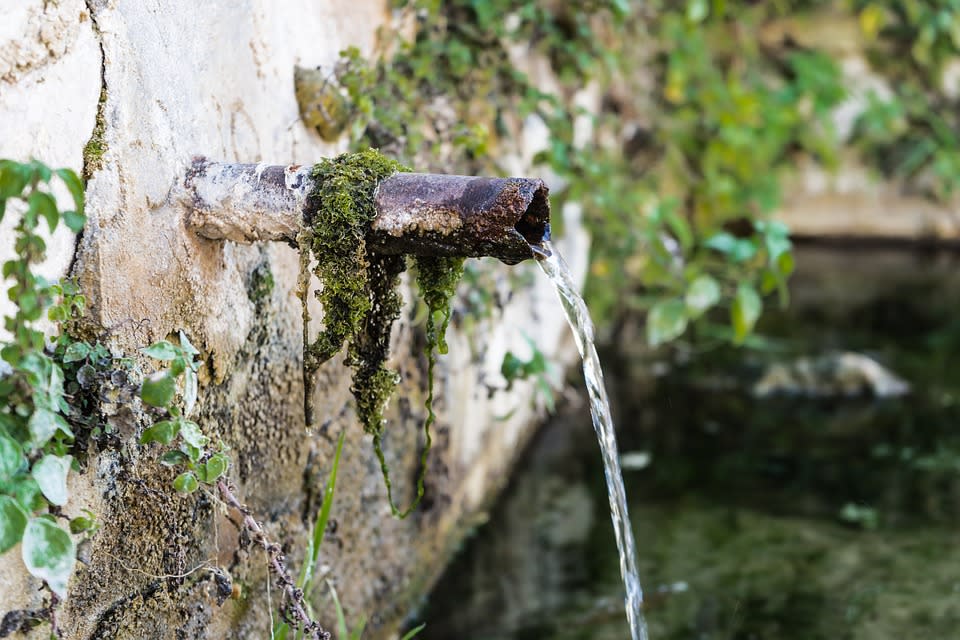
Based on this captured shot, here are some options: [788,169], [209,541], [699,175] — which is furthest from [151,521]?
[788,169]

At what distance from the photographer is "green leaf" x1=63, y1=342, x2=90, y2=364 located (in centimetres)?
122

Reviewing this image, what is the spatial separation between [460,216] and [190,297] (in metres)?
0.41

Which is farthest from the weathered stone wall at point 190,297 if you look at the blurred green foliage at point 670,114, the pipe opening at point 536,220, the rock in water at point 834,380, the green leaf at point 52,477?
the rock in water at point 834,380

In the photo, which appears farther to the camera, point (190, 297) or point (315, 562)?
point (315, 562)

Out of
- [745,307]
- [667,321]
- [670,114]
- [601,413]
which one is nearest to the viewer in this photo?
[601,413]

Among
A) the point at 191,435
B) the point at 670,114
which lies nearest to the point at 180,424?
the point at 191,435

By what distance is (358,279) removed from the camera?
1.52 meters

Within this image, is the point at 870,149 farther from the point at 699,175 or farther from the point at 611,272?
the point at 611,272

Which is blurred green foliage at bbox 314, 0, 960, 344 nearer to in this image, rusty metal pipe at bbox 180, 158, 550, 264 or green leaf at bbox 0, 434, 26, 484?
rusty metal pipe at bbox 180, 158, 550, 264

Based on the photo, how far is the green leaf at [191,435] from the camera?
1.30m

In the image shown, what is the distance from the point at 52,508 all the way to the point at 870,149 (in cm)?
634

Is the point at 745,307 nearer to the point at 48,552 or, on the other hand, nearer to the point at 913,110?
the point at 48,552

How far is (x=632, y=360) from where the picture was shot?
4473 mm

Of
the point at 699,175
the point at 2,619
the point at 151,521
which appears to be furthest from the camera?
the point at 699,175
